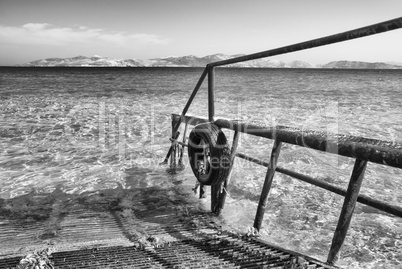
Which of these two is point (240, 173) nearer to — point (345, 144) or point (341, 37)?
point (345, 144)

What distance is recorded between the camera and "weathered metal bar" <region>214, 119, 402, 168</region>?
6.76 ft

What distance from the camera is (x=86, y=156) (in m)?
8.41

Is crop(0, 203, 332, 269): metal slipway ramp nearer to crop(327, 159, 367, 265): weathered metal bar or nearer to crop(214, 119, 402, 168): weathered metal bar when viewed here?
crop(327, 159, 367, 265): weathered metal bar

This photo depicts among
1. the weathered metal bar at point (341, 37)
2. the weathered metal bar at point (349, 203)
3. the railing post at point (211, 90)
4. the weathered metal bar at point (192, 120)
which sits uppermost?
the weathered metal bar at point (341, 37)

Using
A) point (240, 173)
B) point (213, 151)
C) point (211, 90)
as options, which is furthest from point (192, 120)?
point (240, 173)

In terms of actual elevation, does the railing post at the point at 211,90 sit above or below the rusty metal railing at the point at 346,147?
above

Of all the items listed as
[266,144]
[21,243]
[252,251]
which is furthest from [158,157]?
[252,251]

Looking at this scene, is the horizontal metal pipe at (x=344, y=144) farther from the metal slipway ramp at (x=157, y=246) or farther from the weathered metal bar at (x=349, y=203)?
the metal slipway ramp at (x=157, y=246)

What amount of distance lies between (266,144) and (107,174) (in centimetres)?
518

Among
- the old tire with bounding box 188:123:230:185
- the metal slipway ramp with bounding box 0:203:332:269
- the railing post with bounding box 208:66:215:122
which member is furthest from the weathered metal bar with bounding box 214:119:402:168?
the railing post with bounding box 208:66:215:122

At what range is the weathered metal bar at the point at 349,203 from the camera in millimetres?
2387

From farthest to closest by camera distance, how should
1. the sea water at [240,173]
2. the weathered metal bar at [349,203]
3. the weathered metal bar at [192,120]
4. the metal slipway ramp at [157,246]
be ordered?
1. the weathered metal bar at [192,120]
2. the sea water at [240,173]
3. the metal slipway ramp at [157,246]
4. the weathered metal bar at [349,203]

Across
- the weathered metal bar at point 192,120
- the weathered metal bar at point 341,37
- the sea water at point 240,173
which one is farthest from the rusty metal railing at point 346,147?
the weathered metal bar at point 192,120

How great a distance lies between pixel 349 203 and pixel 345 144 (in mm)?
515
